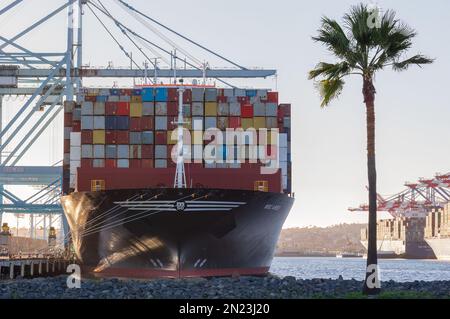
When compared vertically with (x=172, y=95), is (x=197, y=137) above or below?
below

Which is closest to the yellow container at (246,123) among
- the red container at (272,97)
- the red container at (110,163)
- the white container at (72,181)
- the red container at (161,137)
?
the red container at (272,97)

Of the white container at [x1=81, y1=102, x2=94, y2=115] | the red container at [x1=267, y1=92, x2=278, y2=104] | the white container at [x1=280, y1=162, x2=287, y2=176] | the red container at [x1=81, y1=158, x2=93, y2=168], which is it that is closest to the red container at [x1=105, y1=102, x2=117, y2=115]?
the white container at [x1=81, y1=102, x2=94, y2=115]

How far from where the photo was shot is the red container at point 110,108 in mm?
57562

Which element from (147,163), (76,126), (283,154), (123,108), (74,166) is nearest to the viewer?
(147,163)

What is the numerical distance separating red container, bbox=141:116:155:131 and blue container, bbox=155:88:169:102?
1287mm

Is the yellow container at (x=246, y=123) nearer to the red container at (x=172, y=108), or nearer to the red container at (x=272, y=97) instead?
the red container at (x=272, y=97)

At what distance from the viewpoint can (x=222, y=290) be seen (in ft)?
111

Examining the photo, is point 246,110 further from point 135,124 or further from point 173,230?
point 173,230

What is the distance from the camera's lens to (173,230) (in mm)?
46781

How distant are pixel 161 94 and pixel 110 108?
3.22 meters

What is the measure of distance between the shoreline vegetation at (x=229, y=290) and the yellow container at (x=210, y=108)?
2115 centimetres

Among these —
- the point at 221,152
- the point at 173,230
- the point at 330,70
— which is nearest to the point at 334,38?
A: the point at 330,70

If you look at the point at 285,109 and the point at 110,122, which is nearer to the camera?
the point at 110,122
